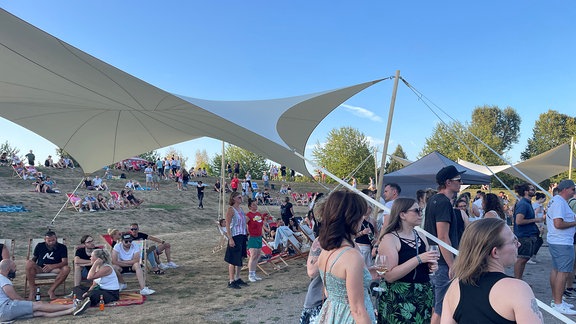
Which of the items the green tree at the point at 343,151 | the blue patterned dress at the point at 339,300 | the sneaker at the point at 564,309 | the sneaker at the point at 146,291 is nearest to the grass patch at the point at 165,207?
the sneaker at the point at 146,291

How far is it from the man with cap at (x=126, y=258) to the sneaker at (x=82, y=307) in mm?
877

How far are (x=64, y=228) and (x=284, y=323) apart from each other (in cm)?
1064

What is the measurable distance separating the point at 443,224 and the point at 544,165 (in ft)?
50.8

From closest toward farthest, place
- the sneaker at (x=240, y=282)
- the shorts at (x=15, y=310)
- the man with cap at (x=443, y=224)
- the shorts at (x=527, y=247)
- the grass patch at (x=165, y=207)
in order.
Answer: the man with cap at (x=443, y=224) → the shorts at (x=15, y=310) → the shorts at (x=527, y=247) → the sneaker at (x=240, y=282) → the grass patch at (x=165, y=207)

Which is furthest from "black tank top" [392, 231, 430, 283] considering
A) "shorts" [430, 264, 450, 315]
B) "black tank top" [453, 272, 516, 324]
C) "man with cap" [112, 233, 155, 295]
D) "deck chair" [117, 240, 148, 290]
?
"deck chair" [117, 240, 148, 290]

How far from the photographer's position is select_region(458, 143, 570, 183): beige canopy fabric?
13775 millimetres

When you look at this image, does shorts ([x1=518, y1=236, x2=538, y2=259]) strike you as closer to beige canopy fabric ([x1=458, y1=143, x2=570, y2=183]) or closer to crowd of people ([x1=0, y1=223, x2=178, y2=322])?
crowd of people ([x1=0, y1=223, x2=178, y2=322])

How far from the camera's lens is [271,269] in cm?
732

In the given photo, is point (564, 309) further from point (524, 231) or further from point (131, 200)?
point (131, 200)

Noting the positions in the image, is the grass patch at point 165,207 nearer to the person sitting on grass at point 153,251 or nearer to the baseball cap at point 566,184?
the person sitting on grass at point 153,251

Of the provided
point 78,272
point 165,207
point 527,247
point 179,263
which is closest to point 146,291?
point 78,272

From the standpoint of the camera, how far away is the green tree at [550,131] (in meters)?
43.0

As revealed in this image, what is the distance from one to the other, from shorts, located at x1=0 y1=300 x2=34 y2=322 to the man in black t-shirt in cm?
87

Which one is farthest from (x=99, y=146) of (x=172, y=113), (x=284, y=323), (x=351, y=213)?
(x=351, y=213)
